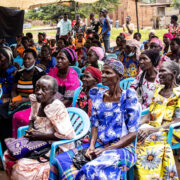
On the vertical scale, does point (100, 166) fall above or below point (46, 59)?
below

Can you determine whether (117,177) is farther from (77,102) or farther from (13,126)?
(13,126)

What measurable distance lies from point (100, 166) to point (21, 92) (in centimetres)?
215

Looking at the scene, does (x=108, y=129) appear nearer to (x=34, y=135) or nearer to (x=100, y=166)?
(x=100, y=166)

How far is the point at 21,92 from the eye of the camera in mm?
3791

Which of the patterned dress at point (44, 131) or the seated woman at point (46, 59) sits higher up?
the seated woman at point (46, 59)

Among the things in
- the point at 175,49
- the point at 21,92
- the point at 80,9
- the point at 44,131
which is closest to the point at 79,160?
the point at 44,131

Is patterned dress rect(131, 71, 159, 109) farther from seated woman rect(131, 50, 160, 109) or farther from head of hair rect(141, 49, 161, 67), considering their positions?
head of hair rect(141, 49, 161, 67)

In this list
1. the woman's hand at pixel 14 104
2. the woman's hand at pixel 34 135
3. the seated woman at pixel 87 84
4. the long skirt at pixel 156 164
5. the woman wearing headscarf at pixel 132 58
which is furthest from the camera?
the woman wearing headscarf at pixel 132 58

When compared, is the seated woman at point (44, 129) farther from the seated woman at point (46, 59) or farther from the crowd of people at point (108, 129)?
the seated woman at point (46, 59)

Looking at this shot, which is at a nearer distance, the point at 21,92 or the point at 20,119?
the point at 20,119

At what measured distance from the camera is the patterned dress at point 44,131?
7.73 feet

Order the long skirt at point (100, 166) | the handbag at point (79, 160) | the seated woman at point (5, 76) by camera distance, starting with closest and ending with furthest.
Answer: the long skirt at point (100, 166)
the handbag at point (79, 160)
the seated woman at point (5, 76)

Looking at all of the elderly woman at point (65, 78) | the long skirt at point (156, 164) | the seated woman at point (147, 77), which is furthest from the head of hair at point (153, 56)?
the long skirt at point (156, 164)

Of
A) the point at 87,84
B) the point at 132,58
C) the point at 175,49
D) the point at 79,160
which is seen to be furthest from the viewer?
the point at 132,58
